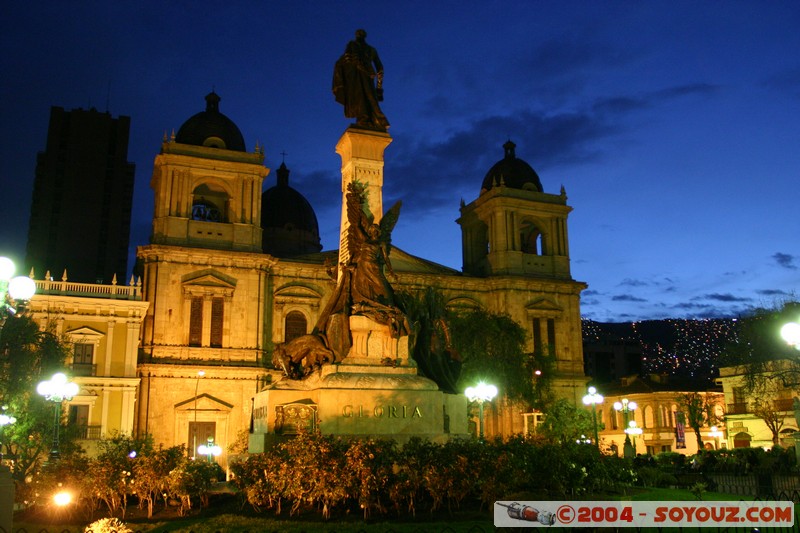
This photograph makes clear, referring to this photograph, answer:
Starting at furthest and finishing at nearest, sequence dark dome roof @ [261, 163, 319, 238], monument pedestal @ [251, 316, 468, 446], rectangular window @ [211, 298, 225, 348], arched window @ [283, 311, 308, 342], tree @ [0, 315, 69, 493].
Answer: dark dome roof @ [261, 163, 319, 238] → arched window @ [283, 311, 308, 342] → rectangular window @ [211, 298, 225, 348] → tree @ [0, 315, 69, 493] → monument pedestal @ [251, 316, 468, 446]

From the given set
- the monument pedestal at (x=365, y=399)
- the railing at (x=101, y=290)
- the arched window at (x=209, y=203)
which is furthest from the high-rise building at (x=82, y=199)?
the monument pedestal at (x=365, y=399)

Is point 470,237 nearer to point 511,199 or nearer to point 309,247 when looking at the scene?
point 511,199

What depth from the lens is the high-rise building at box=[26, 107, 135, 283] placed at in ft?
234

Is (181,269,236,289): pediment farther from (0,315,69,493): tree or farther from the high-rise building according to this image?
the high-rise building

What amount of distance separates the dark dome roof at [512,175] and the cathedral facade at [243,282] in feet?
0.30

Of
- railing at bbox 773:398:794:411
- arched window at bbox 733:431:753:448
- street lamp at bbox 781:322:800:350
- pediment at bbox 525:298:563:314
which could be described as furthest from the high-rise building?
street lamp at bbox 781:322:800:350

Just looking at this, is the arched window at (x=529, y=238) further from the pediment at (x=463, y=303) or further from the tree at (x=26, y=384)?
the tree at (x=26, y=384)

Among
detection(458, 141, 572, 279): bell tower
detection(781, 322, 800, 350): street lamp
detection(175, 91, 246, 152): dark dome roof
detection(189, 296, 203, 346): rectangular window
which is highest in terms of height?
detection(175, 91, 246, 152): dark dome roof

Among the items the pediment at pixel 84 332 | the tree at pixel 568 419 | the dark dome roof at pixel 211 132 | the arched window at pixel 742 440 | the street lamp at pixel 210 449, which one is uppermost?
the dark dome roof at pixel 211 132

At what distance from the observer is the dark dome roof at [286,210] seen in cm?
5450

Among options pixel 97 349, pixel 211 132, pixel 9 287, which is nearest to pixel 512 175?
pixel 211 132

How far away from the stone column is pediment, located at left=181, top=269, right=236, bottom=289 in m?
23.1

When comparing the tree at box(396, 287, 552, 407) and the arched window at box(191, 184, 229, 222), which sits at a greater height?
the arched window at box(191, 184, 229, 222)

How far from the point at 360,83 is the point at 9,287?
967cm
